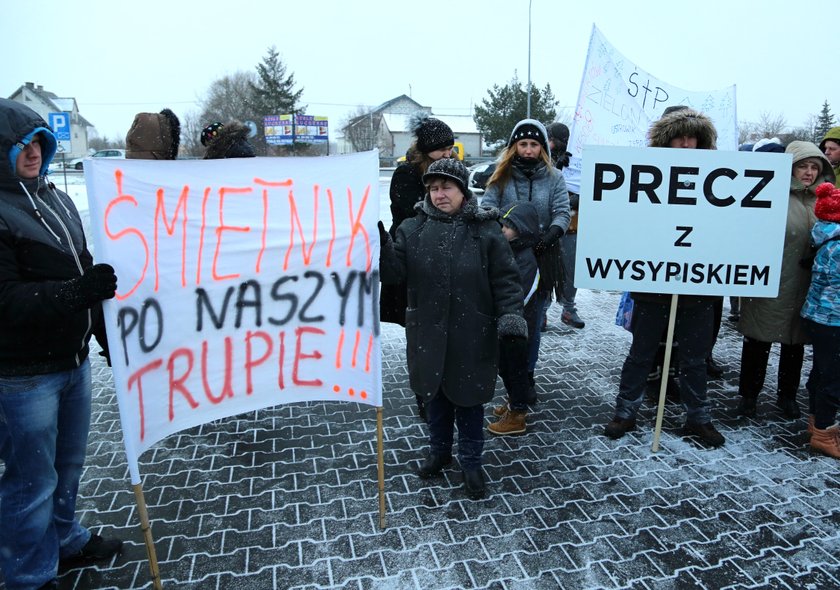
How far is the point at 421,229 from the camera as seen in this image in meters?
3.31

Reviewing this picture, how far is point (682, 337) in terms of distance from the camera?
401 cm

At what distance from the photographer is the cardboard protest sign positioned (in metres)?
3.53

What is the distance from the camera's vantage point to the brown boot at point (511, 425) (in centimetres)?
414

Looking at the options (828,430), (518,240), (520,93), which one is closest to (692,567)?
(828,430)

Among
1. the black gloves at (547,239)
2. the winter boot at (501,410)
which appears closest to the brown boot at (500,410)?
the winter boot at (501,410)

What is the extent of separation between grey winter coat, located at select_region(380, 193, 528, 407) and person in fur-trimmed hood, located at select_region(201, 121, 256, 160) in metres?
1.73

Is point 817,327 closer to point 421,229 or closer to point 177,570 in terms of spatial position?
point 421,229

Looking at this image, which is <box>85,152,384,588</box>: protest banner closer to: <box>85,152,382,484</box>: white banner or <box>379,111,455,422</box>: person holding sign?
<box>85,152,382,484</box>: white banner

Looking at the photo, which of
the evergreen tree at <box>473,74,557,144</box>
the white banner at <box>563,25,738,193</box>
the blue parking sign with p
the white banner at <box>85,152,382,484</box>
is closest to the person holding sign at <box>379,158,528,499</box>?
the white banner at <box>85,152,382,484</box>

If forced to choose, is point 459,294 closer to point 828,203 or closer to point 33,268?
point 33,268

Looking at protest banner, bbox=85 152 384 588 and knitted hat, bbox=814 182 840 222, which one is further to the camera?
knitted hat, bbox=814 182 840 222

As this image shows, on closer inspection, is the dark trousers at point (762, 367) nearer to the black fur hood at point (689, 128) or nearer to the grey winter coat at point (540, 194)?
the black fur hood at point (689, 128)

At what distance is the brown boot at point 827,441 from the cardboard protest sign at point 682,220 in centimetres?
105

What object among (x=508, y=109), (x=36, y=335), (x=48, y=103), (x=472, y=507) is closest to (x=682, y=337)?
(x=472, y=507)
